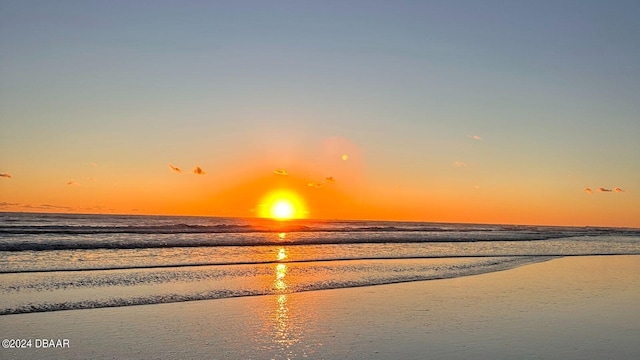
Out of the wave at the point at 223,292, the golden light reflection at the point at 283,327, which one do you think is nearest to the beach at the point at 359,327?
the golden light reflection at the point at 283,327

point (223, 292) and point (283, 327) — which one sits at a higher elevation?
point (223, 292)

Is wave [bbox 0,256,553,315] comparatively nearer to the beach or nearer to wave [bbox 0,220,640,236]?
the beach

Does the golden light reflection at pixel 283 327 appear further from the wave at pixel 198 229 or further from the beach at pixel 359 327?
the wave at pixel 198 229

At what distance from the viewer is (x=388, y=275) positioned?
21281 mm

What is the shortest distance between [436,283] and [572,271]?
9147mm

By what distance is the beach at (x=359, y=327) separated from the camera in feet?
31.5

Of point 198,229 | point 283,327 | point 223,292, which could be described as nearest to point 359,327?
point 283,327

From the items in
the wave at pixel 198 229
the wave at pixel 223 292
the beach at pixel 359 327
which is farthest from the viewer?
the wave at pixel 198 229

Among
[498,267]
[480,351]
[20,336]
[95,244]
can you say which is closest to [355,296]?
[480,351]

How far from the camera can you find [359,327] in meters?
11.5

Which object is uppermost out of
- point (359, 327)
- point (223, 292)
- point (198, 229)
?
point (198, 229)

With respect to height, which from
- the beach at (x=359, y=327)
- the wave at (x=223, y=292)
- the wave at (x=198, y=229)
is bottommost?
the beach at (x=359, y=327)

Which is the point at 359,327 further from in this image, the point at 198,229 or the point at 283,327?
the point at 198,229

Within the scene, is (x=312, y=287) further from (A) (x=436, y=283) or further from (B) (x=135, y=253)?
(B) (x=135, y=253)
